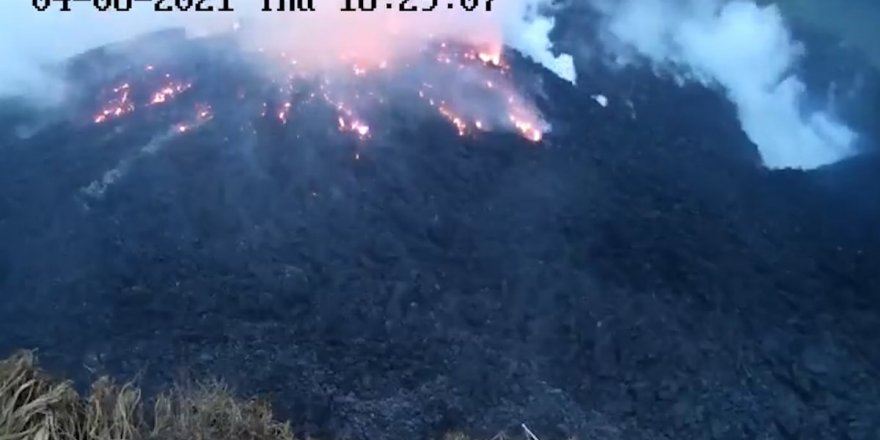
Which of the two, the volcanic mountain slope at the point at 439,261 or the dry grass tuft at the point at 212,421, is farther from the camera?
the volcanic mountain slope at the point at 439,261

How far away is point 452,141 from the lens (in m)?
7.73

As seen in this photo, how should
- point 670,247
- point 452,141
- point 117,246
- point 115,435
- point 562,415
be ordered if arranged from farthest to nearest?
point 452,141 → point 670,247 → point 117,246 → point 562,415 → point 115,435

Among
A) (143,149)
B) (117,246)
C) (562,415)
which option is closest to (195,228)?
(117,246)

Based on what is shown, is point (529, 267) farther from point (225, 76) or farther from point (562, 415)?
point (225, 76)

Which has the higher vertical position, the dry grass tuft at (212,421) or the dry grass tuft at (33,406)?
the dry grass tuft at (33,406)

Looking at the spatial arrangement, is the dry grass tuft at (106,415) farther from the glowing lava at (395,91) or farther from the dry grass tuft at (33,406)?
the glowing lava at (395,91)

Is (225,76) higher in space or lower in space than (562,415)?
higher

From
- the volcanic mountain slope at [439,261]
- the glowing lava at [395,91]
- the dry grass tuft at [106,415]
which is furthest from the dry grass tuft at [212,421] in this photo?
the glowing lava at [395,91]

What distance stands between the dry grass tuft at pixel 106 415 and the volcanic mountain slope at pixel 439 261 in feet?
4.59

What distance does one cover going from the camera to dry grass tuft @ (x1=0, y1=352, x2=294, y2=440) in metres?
3.83

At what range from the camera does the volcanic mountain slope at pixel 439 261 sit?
6.06 meters

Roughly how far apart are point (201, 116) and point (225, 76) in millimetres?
543

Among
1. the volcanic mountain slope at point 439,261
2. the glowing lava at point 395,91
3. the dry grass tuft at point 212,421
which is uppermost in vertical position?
the glowing lava at point 395,91

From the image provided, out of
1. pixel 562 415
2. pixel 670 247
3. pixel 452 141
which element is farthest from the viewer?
pixel 452 141
